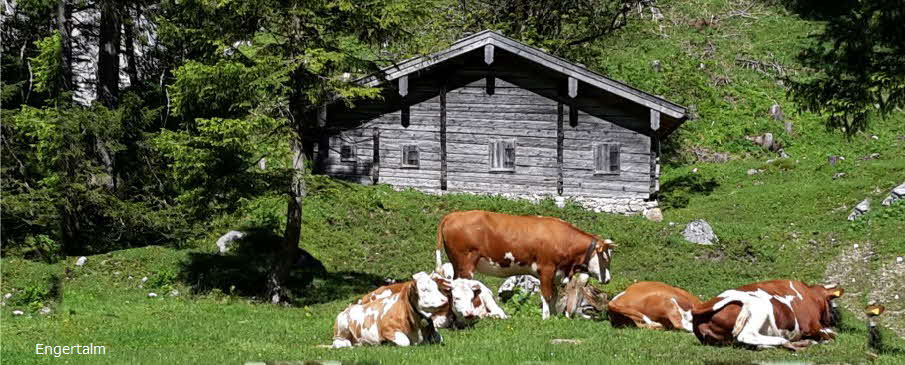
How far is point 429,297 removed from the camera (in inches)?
Answer: 531

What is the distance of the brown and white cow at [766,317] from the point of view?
13234mm

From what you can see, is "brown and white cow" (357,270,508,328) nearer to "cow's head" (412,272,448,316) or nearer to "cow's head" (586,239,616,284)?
"cow's head" (412,272,448,316)

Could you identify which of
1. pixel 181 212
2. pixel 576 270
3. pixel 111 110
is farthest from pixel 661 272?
pixel 111 110

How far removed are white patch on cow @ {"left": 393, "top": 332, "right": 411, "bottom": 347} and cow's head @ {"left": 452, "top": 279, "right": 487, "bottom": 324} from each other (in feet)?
8.42

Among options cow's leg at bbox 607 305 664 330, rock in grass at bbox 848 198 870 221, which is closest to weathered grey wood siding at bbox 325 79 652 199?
rock in grass at bbox 848 198 870 221

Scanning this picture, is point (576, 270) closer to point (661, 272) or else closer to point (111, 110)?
point (661, 272)

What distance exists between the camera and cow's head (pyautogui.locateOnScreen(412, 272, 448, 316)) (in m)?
13.5

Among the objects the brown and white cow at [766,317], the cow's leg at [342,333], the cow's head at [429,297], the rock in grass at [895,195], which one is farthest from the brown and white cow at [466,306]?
the rock in grass at [895,195]

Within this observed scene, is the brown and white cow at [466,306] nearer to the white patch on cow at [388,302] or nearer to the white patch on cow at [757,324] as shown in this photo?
the white patch on cow at [388,302]

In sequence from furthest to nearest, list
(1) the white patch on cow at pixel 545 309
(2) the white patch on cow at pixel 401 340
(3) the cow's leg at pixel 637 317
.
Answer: (1) the white patch on cow at pixel 545 309 < (3) the cow's leg at pixel 637 317 < (2) the white patch on cow at pixel 401 340

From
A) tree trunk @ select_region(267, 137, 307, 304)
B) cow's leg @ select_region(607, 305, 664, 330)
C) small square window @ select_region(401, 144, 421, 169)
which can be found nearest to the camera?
cow's leg @ select_region(607, 305, 664, 330)

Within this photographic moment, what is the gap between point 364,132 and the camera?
36.5 meters

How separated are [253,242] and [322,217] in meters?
4.49

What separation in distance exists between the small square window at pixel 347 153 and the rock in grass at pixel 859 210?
16.5 metres
